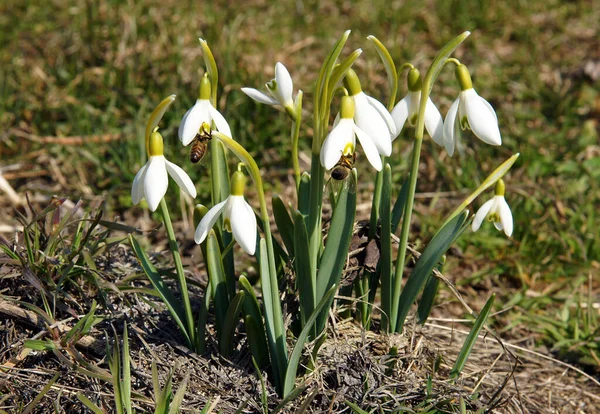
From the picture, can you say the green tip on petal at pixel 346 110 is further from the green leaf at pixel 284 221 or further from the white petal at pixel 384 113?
the green leaf at pixel 284 221

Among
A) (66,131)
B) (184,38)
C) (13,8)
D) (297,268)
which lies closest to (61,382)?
(297,268)

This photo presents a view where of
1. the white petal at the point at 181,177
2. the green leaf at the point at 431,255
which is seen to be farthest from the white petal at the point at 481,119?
the white petal at the point at 181,177

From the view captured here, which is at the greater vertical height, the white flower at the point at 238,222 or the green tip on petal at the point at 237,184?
the green tip on petal at the point at 237,184

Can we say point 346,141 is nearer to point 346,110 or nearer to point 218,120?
point 346,110

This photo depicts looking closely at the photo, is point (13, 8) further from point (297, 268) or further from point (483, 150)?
point (297, 268)

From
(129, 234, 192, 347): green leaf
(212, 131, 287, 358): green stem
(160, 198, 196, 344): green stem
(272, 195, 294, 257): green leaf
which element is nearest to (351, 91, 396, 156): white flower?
(212, 131, 287, 358): green stem

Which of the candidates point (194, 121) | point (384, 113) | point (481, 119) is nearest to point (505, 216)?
point (481, 119)

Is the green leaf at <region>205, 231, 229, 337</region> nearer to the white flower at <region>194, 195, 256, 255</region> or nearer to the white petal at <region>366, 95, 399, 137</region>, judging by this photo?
the white flower at <region>194, 195, 256, 255</region>
